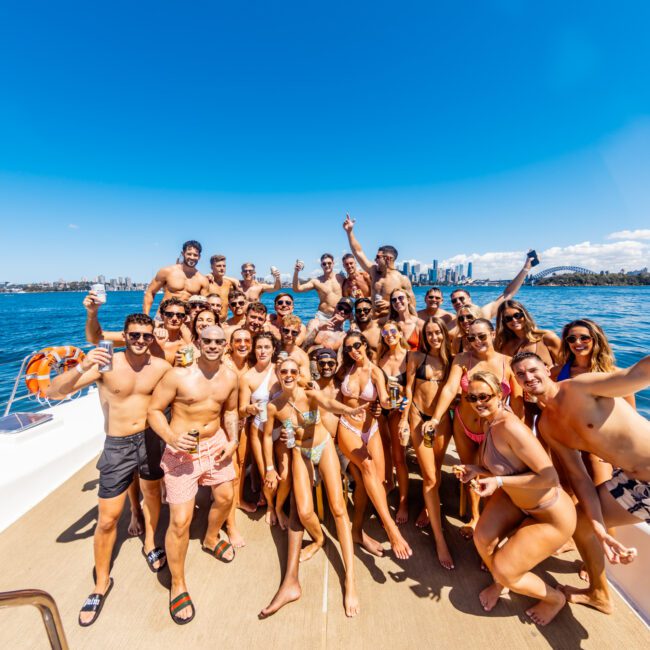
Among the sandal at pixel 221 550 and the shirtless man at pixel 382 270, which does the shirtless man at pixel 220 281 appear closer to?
the shirtless man at pixel 382 270

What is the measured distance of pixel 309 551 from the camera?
3.12 meters

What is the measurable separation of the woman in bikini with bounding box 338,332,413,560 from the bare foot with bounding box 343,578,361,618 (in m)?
0.54

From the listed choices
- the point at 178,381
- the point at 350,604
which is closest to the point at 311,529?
the point at 350,604

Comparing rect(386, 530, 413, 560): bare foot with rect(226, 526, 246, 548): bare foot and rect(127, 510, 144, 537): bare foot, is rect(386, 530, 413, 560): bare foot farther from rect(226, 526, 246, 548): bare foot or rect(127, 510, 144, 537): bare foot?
rect(127, 510, 144, 537): bare foot

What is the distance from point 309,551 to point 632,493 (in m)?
2.82

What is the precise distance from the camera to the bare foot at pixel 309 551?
121 inches

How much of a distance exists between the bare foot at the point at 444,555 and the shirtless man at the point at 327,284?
172 inches

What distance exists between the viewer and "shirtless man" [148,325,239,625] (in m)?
2.70

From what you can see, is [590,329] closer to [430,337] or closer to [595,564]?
[430,337]

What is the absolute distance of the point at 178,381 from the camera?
293 cm

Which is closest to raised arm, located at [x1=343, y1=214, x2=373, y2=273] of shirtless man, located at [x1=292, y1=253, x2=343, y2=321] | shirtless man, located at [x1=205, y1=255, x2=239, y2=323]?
shirtless man, located at [x1=292, y1=253, x2=343, y2=321]

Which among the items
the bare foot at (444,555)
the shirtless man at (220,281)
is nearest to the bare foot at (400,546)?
the bare foot at (444,555)

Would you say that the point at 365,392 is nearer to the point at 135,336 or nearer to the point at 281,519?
the point at 281,519

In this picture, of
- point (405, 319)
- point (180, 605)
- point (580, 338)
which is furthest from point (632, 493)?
point (180, 605)
